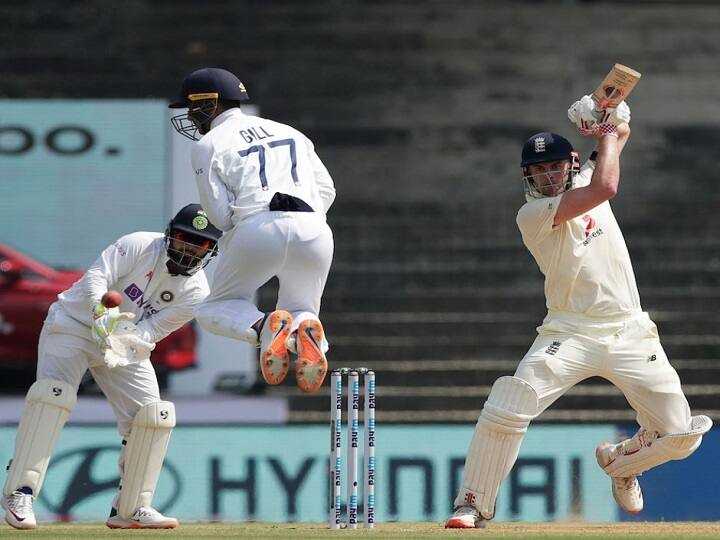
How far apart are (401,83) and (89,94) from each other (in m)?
2.02

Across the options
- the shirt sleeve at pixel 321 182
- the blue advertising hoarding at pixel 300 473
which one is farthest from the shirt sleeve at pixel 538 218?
the blue advertising hoarding at pixel 300 473

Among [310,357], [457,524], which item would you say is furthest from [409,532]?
[310,357]

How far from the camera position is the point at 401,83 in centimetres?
1045

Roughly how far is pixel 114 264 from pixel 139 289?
0.56 ft

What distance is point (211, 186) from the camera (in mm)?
5219

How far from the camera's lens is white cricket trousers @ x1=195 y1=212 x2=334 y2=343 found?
16.9ft

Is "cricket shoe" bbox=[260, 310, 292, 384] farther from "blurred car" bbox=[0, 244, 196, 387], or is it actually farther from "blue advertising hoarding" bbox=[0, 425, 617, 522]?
"blurred car" bbox=[0, 244, 196, 387]

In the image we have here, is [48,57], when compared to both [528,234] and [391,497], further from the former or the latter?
[528,234]

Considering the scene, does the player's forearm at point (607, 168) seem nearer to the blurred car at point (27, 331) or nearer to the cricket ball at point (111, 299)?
the cricket ball at point (111, 299)

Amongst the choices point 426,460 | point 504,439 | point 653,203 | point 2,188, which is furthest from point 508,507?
point 2,188

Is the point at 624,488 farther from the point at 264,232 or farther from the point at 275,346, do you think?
the point at 264,232

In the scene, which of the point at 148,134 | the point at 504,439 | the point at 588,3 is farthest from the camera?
the point at 588,3

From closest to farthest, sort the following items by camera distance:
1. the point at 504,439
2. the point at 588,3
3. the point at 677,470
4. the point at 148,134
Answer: the point at 504,439, the point at 677,470, the point at 148,134, the point at 588,3

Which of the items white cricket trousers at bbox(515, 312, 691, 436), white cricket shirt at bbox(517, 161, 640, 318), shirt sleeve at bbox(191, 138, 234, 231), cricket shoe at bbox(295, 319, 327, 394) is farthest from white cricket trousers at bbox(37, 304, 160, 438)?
white cricket shirt at bbox(517, 161, 640, 318)
